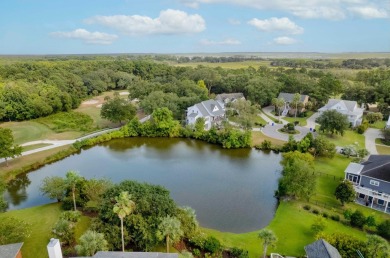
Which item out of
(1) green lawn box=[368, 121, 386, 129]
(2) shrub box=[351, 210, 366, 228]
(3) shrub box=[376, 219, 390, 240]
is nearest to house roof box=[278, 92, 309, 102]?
(1) green lawn box=[368, 121, 386, 129]

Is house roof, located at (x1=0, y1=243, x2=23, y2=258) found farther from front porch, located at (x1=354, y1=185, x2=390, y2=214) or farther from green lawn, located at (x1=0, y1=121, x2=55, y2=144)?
green lawn, located at (x1=0, y1=121, x2=55, y2=144)

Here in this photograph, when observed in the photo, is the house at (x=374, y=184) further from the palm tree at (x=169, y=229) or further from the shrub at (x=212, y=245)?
the palm tree at (x=169, y=229)

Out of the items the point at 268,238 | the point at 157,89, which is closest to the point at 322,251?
the point at 268,238

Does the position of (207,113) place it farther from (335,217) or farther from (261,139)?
(335,217)

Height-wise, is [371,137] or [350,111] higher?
[350,111]

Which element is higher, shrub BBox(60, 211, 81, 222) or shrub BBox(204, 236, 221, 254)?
shrub BBox(60, 211, 81, 222)

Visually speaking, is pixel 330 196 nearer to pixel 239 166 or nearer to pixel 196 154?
pixel 239 166

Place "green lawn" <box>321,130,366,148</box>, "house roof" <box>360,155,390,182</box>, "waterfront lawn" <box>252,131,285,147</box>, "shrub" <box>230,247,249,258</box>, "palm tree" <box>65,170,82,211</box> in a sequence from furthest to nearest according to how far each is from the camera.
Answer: "green lawn" <box>321,130,366,148</box>
"waterfront lawn" <box>252,131,285,147</box>
"house roof" <box>360,155,390,182</box>
"palm tree" <box>65,170,82,211</box>
"shrub" <box>230,247,249,258</box>
